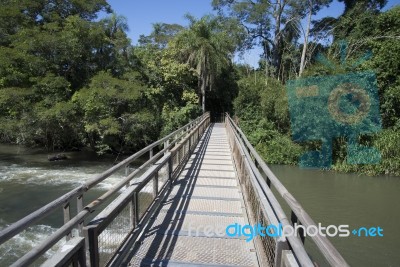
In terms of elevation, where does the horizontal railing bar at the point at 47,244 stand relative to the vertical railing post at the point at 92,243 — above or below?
above

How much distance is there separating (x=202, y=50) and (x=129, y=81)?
7275 mm

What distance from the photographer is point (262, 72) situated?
138 feet

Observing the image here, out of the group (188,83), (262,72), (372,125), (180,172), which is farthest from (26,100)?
(262,72)

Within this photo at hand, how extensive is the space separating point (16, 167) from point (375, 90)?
77.9ft

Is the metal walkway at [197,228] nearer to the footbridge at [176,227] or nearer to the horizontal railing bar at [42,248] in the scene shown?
the footbridge at [176,227]

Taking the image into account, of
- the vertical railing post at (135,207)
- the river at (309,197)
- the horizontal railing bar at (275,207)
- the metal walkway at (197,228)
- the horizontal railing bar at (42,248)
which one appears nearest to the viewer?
the horizontal railing bar at (42,248)

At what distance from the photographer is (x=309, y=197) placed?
15.4 metres

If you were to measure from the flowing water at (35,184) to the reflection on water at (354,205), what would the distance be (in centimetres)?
897

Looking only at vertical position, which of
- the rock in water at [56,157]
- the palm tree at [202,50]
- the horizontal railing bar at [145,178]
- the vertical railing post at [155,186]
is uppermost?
the palm tree at [202,50]

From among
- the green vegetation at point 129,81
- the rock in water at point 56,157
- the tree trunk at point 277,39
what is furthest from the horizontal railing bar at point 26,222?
the tree trunk at point 277,39

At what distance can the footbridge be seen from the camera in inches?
95.5

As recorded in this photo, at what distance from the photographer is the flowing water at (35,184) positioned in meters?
10.3

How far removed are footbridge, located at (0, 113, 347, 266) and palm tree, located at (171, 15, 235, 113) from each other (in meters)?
22.0

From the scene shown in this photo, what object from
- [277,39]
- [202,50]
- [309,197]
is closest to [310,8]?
[277,39]
